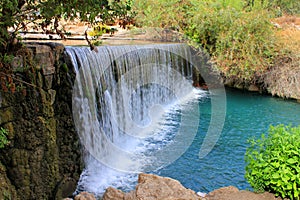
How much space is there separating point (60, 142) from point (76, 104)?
0.69m

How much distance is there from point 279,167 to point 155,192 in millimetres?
1507

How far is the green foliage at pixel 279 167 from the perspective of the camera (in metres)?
3.11

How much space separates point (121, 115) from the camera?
644 cm

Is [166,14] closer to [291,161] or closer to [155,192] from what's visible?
[155,192]

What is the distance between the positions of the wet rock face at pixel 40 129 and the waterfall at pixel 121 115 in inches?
14.6

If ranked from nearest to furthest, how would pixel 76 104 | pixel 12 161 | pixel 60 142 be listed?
pixel 12 161
pixel 60 142
pixel 76 104

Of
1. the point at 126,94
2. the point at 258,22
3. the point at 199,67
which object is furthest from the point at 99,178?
the point at 258,22

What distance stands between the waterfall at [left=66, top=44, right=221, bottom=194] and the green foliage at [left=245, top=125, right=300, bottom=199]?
212 centimetres

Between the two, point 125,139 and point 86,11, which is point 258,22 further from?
point 86,11

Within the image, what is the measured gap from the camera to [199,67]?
11.3 meters

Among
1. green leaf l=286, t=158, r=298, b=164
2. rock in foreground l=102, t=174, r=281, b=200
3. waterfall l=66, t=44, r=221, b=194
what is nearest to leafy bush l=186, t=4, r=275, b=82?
waterfall l=66, t=44, r=221, b=194

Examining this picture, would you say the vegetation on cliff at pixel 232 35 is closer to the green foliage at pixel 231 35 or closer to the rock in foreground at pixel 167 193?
the green foliage at pixel 231 35

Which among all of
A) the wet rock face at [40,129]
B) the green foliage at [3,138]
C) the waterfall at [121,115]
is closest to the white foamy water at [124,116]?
the waterfall at [121,115]

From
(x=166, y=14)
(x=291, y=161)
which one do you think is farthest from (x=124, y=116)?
(x=166, y=14)
